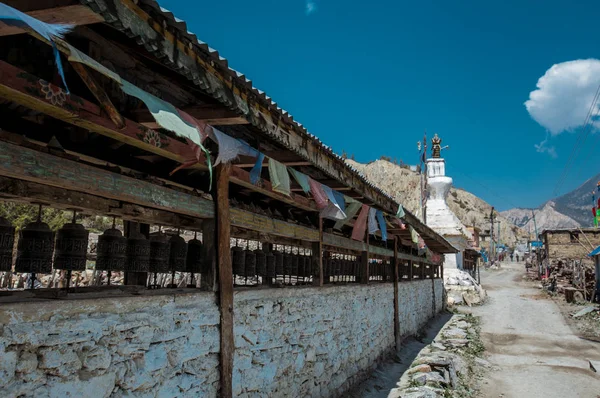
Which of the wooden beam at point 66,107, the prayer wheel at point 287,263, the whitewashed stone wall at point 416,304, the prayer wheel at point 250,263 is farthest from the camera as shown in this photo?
the whitewashed stone wall at point 416,304

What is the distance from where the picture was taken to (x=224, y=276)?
15.1 ft

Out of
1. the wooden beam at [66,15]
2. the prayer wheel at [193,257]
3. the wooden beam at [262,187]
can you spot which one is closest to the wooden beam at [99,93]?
the wooden beam at [66,15]

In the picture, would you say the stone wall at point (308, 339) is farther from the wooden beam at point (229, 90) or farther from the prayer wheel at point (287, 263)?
the wooden beam at point (229, 90)

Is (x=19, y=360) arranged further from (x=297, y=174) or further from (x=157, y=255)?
(x=297, y=174)

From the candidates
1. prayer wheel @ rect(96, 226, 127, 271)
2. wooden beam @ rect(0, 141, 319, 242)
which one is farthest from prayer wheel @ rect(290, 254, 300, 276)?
prayer wheel @ rect(96, 226, 127, 271)

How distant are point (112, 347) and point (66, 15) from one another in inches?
91.4

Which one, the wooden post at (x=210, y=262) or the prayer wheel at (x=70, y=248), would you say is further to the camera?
the wooden post at (x=210, y=262)

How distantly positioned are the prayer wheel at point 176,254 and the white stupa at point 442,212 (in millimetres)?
23791

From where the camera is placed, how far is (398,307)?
12445 millimetres

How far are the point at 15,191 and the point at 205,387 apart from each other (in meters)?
2.46

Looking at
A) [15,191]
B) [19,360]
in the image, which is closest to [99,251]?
[15,191]

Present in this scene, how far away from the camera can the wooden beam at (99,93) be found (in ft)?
8.97

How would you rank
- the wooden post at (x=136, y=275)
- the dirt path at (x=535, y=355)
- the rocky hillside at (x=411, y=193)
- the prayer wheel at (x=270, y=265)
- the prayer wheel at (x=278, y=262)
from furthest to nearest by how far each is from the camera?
the rocky hillside at (x=411, y=193) → the dirt path at (x=535, y=355) → the prayer wheel at (x=278, y=262) → the prayer wheel at (x=270, y=265) → the wooden post at (x=136, y=275)

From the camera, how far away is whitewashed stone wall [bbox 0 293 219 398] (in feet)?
8.93
